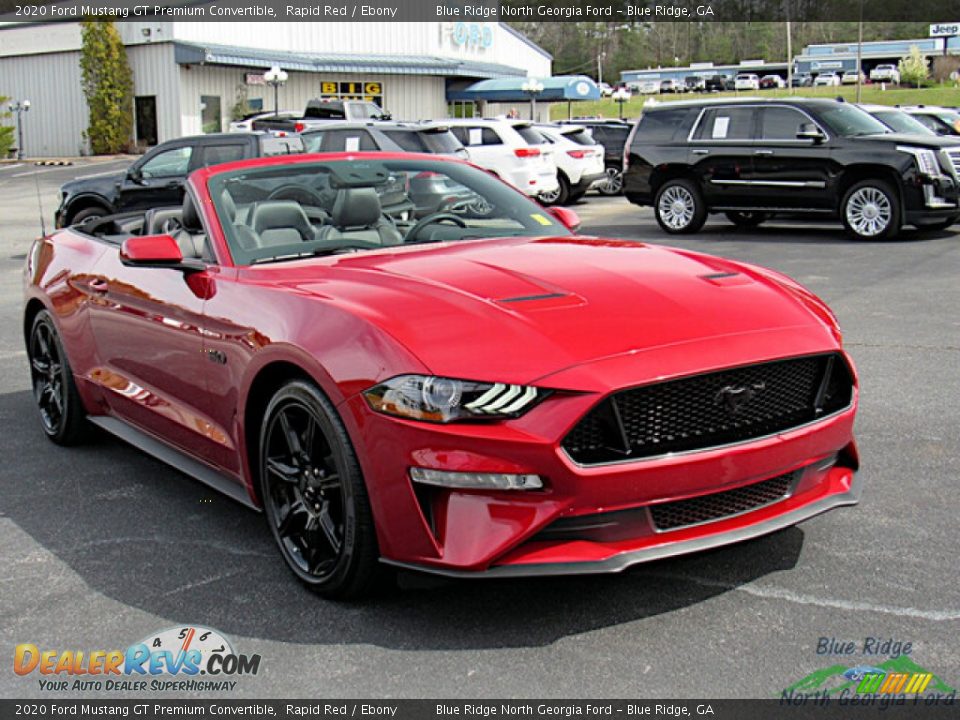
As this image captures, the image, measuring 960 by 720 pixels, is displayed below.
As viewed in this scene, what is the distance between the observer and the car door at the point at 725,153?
1675 centimetres

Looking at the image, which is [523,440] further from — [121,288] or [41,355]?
[41,355]

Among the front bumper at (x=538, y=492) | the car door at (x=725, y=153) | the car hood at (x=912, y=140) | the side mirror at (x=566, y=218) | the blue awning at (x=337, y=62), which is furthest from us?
the blue awning at (x=337, y=62)

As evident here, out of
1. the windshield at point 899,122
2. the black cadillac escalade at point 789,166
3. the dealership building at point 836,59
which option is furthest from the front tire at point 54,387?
the dealership building at point 836,59

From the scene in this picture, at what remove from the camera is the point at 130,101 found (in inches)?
1698

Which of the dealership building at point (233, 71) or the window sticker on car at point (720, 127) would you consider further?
the dealership building at point (233, 71)

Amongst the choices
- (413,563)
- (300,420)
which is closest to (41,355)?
(300,420)

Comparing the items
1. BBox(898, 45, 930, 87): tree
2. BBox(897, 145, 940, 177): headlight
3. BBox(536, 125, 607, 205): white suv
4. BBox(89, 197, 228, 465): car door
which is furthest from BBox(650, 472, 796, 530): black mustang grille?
BBox(898, 45, 930, 87): tree

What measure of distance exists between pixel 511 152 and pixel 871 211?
7.89 metres

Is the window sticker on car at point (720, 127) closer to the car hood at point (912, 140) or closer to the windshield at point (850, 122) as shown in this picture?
the windshield at point (850, 122)

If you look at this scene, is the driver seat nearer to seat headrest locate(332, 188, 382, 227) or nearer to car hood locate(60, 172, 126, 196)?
seat headrest locate(332, 188, 382, 227)

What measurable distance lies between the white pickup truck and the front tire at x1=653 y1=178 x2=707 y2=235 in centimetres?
9829

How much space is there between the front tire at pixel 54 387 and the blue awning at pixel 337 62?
1419 inches

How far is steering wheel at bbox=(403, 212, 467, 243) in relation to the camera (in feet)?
16.6

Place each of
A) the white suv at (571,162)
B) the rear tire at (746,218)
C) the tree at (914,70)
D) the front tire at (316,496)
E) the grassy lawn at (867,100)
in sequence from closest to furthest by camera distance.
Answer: the front tire at (316,496)
the rear tire at (746,218)
the white suv at (571,162)
the grassy lawn at (867,100)
the tree at (914,70)
